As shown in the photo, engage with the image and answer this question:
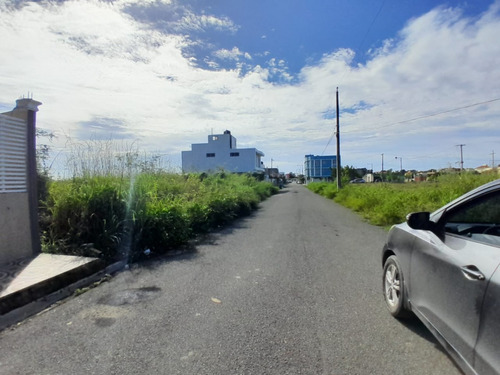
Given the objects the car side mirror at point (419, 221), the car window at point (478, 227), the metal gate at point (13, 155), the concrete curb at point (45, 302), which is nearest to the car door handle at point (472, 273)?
the car window at point (478, 227)

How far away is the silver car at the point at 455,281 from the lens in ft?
Result: 6.44

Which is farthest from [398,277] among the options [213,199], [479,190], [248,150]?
[248,150]

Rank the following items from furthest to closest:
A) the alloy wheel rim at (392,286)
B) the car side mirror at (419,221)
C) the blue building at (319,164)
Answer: the blue building at (319,164), the alloy wheel rim at (392,286), the car side mirror at (419,221)

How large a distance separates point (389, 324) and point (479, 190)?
1722 mm

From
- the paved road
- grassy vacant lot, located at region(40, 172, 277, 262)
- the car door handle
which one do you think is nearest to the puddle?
the paved road

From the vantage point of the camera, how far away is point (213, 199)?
11.9m

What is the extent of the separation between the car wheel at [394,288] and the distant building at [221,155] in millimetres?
63400

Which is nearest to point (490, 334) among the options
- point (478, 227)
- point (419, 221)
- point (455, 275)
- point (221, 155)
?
point (455, 275)

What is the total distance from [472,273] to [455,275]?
23cm

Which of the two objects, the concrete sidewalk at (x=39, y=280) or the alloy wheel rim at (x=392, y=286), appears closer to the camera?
the alloy wheel rim at (x=392, y=286)

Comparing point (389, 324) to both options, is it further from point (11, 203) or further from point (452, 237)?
point (11, 203)

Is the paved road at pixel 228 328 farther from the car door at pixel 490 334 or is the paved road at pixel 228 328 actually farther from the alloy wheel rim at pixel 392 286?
the car door at pixel 490 334

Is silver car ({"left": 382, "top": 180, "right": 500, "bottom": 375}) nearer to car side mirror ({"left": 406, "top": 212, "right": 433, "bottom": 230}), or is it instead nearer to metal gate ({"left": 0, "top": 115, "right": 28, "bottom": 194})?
car side mirror ({"left": 406, "top": 212, "right": 433, "bottom": 230})

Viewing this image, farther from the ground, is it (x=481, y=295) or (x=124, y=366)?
(x=481, y=295)
